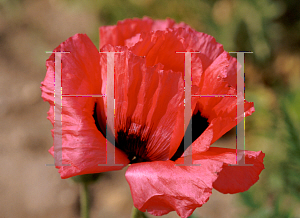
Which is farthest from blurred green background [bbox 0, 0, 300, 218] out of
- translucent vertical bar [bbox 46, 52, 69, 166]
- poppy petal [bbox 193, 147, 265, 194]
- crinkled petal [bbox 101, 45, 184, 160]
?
translucent vertical bar [bbox 46, 52, 69, 166]

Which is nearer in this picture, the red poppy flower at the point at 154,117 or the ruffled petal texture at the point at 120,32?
the red poppy flower at the point at 154,117

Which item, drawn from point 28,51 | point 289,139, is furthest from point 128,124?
point 28,51

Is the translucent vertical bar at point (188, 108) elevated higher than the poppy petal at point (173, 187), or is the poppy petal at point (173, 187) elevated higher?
the translucent vertical bar at point (188, 108)

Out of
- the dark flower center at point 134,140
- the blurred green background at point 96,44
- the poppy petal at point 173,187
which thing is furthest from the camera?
the blurred green background at point 96,44

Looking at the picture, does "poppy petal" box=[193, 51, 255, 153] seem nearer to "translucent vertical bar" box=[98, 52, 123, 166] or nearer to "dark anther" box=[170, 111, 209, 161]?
"dark anther" box=[170, 111, 209, 161]

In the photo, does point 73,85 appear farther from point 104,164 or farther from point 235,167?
point 235,167

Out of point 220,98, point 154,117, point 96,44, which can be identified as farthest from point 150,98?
point 96,44

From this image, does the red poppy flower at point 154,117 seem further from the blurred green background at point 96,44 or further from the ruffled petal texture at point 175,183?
the blurred green background at point 96,44

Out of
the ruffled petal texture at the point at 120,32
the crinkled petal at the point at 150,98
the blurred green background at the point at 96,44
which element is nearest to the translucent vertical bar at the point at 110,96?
the crinkled petal at the point at 150,98
